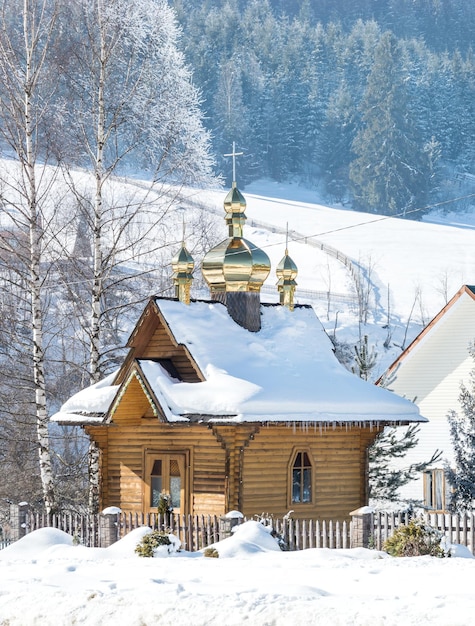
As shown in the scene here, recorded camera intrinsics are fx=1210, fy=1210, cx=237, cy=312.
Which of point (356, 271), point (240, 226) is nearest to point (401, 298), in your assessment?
point (356, 271)

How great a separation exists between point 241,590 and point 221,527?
23.2 ft

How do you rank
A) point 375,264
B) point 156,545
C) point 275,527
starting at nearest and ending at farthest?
point 156,545 < point 275,527 < point 375,264

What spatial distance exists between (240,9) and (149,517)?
145309mm

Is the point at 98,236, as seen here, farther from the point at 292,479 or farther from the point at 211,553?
the point at 211,553

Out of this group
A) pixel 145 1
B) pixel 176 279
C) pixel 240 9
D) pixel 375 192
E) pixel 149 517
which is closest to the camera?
pixel 149 517

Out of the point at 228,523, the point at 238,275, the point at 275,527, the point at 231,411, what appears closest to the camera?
the point at 228,523

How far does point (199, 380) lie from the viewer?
22469mm

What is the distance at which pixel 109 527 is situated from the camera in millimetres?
20031

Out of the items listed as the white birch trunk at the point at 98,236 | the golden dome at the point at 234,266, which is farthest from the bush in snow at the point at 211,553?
the golden dome at the point at 234,266

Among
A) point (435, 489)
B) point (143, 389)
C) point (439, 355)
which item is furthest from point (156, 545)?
point (435, 489)

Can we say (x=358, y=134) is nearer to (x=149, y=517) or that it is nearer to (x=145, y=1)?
(x=145, y=1)

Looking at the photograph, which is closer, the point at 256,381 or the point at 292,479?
the point at 256,381

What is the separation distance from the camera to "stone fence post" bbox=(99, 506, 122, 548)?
65.6ft

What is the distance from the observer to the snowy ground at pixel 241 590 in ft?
36.1
